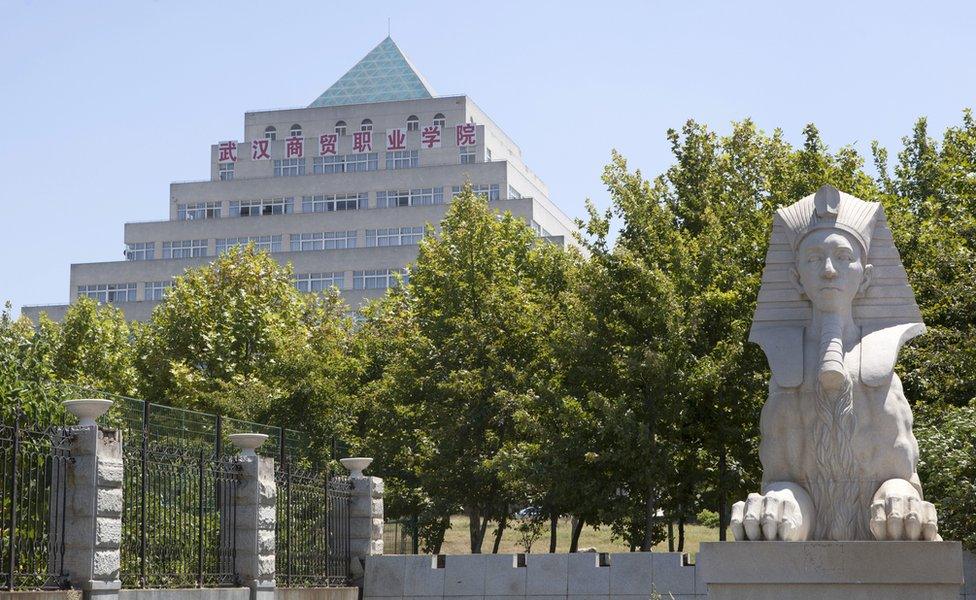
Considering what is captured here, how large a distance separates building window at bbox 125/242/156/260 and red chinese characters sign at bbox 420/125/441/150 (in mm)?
15122

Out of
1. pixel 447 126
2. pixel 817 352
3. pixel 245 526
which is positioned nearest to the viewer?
pixel 817 352

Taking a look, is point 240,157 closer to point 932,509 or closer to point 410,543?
point 410,543

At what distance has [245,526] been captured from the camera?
16531 mm

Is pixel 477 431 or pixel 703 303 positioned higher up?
pixel 703 303

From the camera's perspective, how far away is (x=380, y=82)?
77.2m

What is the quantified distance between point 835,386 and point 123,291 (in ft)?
211

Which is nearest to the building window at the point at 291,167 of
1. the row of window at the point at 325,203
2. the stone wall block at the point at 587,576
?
the row of window at the point at 325,203

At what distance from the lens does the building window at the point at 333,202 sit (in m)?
70.9

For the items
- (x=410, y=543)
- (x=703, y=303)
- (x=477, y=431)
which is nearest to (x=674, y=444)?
(x=703, y=303)

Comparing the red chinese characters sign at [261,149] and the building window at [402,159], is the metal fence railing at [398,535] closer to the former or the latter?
the building window at [402,159]

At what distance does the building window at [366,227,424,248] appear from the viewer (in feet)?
225

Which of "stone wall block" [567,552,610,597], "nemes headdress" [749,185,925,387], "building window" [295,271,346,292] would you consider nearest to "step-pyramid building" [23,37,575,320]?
"building window" [295,271,346,292]

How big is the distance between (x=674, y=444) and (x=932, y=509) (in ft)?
44.5

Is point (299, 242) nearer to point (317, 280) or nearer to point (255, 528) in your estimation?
point (317, 280)
